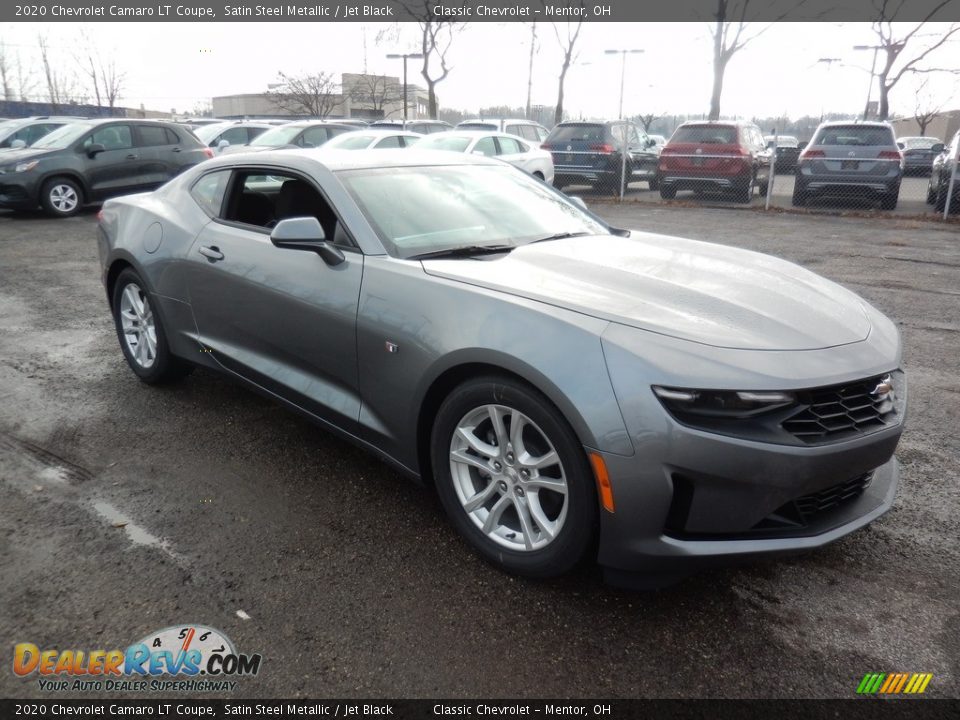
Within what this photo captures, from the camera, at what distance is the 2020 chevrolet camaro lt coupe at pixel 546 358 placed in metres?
2.15

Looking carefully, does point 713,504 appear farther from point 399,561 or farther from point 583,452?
point 399,561

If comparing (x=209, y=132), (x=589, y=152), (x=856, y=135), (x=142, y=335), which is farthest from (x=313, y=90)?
(x=142, y=335)

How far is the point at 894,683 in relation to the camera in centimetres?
212

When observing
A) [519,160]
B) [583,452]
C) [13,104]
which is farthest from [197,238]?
[13,104]

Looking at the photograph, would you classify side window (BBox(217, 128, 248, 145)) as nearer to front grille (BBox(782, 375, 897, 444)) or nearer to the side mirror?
the side mirror

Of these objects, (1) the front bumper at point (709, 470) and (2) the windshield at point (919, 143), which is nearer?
(1) the front bumper at point (709, 470)

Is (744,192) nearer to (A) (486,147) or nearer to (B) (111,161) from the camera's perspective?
(A) (486,147)

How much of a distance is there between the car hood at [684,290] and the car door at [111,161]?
1177 cm

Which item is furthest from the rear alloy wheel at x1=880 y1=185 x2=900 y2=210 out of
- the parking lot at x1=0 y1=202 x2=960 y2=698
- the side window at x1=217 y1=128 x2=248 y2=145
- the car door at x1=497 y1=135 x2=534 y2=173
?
the side window at x1=217 y1=128 x2=248 y2=145

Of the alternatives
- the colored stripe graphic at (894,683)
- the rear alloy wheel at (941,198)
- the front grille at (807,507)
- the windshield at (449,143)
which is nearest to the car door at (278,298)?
the front grille at (807,507)

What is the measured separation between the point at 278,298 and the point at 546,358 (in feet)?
5.14

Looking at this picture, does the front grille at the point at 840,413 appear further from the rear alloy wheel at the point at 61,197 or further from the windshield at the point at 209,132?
the windshield at the point at 209,132

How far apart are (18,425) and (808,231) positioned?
1131cm

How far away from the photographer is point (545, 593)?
8.30 feet
